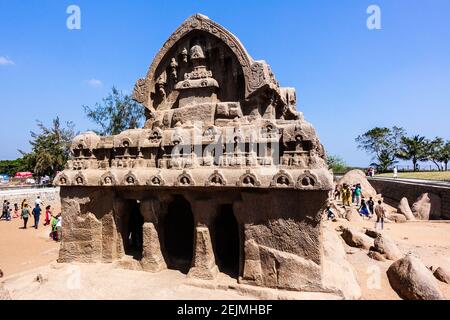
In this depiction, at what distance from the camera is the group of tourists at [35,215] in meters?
13.9

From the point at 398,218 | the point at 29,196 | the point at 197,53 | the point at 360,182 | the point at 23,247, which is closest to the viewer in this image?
the point at 197,53

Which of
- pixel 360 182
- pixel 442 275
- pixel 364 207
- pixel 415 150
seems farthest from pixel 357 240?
pixel 415 150

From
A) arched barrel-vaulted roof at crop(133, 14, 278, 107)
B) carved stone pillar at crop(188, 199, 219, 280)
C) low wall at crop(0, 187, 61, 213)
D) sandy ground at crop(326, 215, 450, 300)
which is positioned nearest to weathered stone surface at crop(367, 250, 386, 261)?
sandy ground at crop(326, 215, 450, 300)

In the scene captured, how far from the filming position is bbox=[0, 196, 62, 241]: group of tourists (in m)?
13.9

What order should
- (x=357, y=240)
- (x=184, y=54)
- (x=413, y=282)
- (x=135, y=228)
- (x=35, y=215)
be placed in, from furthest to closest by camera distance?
(x=35, y=215), (x=357, y=240), (x=135, y=228), (x=184, y=54), (x=413, y=282)

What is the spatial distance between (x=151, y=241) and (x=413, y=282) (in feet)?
17.9

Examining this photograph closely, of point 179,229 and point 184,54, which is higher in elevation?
point 184,54

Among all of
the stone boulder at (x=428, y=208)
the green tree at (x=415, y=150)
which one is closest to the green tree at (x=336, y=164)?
the green tree at (x=415, y=150)

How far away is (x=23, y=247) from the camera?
1257 cm

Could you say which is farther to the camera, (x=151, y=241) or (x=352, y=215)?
(x=352, y=215)

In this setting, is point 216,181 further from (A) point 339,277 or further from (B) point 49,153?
(B) point 49,153

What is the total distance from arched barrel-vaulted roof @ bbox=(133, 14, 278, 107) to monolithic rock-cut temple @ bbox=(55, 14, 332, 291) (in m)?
0.03

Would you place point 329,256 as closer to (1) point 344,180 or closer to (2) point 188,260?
(2) point 188,260

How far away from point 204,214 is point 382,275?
467cm
